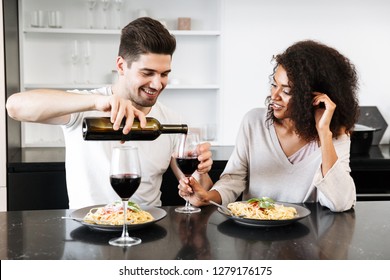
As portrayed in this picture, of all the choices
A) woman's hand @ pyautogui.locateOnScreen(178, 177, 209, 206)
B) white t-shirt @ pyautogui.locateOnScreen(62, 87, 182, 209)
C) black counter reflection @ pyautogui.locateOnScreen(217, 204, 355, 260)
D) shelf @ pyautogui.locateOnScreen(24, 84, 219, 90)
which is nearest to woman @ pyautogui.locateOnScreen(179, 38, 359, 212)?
woman's hand @ pyautogui.locateOnScreen(178, 177, 209, 206)

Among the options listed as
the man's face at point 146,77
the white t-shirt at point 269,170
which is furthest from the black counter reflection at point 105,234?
the man's face at point 146,77

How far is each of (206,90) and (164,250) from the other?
263cm

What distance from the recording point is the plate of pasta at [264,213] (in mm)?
1655

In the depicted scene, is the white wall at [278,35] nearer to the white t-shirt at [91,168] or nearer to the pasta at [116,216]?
the white t-shirt at [91,168]

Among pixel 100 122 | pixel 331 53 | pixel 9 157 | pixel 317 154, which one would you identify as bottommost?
pixel 9 157

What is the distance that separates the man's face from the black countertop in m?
0.61

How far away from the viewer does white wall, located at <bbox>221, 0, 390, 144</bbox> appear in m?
3.87

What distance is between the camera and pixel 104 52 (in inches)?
151

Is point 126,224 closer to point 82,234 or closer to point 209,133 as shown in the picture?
point 82,234

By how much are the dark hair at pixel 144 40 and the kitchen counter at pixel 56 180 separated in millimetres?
1117

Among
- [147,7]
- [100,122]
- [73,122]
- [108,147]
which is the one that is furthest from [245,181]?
[147,7]

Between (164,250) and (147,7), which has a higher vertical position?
(147,7)

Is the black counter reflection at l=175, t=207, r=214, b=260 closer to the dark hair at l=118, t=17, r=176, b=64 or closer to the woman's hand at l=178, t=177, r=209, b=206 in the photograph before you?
the woman's hand at l=178, t=177, r=209, b=206

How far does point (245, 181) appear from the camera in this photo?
239cm
